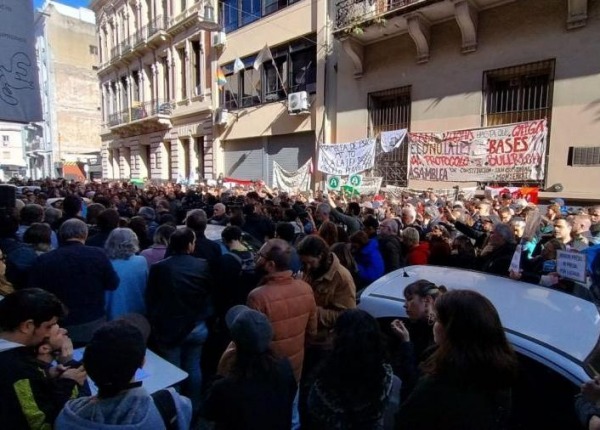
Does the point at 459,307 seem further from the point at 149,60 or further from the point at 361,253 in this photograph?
the point at 149,60

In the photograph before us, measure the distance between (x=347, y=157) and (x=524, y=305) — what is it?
11164 millimetres

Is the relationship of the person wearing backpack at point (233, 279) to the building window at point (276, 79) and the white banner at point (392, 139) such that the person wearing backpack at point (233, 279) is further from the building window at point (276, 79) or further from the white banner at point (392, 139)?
the building window at point (276, 79)

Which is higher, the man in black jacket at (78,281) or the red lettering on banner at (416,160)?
the red lettering on banner at (416,160)

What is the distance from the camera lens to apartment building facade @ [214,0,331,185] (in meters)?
15.1

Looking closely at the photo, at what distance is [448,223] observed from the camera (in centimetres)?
644

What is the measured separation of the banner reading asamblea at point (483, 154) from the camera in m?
9.27

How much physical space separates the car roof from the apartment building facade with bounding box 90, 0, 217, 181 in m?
18.4

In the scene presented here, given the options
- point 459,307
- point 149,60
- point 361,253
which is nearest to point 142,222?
point 361,253

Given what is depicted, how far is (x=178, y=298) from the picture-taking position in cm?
316

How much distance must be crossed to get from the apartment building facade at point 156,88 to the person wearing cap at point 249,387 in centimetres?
1950

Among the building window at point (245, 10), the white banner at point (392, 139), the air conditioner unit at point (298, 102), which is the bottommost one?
the white banner at point (392, 139)

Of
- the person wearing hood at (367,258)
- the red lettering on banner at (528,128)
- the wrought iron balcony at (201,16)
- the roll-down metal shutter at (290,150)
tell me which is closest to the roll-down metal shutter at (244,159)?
the roll-down metal shutter at (290,150)

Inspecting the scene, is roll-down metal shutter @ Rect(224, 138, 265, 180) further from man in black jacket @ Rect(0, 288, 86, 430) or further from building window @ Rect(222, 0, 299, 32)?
man in black jacket @ Rect(0, 288, 86, 430)

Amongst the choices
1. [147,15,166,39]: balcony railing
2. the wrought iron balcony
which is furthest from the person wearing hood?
[147,15,166,39]: balcony railing
